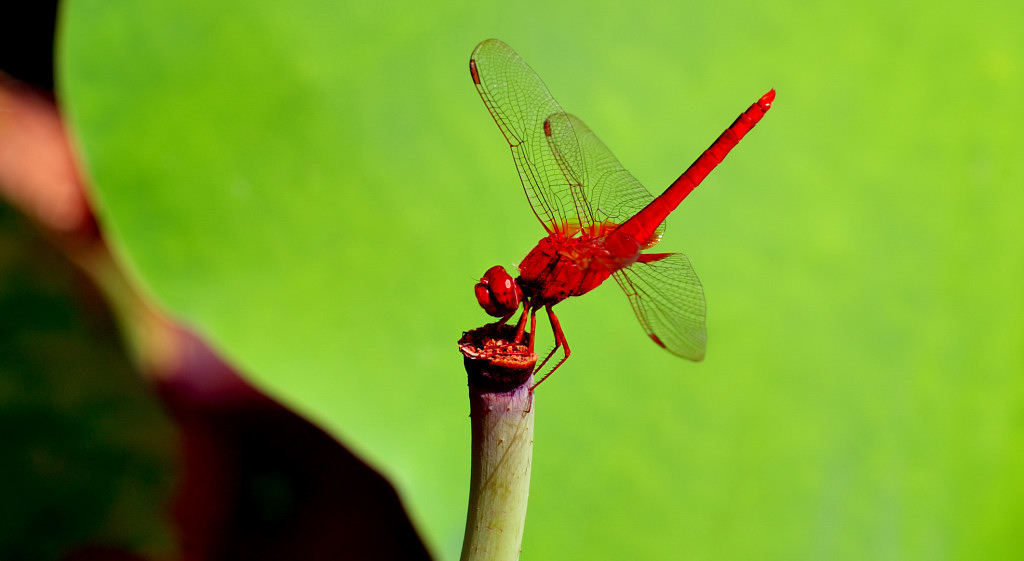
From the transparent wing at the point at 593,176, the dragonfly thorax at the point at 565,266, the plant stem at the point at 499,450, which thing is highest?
the transparent wing at the point at 593,176

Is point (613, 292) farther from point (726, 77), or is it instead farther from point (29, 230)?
point (29, 230)

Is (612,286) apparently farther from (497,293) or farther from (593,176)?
(497,293)

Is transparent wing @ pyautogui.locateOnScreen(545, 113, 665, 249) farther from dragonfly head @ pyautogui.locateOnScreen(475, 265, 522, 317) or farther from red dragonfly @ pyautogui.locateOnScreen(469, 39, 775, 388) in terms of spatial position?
dragonfly head @ pyautogui.locateOnScreen(475, 265, 522, 317)

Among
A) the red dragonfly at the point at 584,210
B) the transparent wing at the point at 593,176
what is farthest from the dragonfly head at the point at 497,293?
the transparent wing at the point at 593,176

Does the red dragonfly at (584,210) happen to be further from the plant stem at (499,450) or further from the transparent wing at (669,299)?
the plant stem at (499,450)

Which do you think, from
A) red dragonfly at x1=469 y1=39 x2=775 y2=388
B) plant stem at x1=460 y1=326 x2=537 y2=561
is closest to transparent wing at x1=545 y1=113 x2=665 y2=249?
red dragonfly at x1=469 y1=39 x2=775 y2=388

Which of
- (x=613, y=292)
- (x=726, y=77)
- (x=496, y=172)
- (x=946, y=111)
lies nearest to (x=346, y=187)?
(x=496, y=172)

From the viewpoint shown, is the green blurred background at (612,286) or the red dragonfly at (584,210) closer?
the red dragonfly at (584,210)
